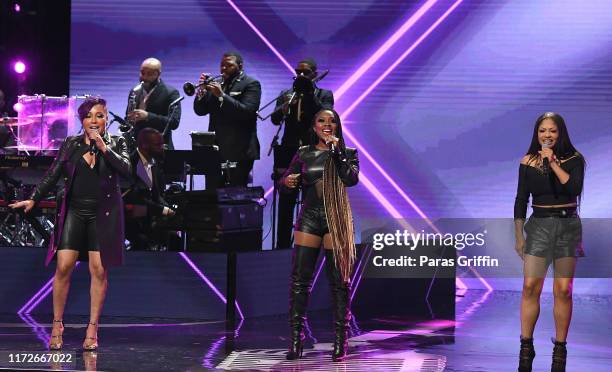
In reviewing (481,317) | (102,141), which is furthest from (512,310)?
(102,141)

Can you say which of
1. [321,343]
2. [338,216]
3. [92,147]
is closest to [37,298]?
[92,147]

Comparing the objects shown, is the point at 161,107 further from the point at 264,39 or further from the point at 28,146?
the point at 264,39

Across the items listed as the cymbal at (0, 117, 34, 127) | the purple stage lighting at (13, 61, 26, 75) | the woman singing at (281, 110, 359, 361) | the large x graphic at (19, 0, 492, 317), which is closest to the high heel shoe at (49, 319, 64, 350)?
the woman singing at (281, 110, 359, 361)

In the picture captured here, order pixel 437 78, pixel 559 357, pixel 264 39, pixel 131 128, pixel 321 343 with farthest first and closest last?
1. pixel 264 39
2. pixel 437 78
3. pixel 131 128
4. pixel 321 343
5. pixel 559 357

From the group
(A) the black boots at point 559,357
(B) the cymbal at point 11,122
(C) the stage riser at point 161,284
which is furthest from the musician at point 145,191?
(A) the black boots at point 559,357

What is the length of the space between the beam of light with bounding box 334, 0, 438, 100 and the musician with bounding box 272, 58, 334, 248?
1.58 m

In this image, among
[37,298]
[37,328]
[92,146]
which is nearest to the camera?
[92,146]

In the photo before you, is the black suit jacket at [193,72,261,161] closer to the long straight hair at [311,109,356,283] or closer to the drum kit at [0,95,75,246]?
the drum kit at [0,95,75,246]

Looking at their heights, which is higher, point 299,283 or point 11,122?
point 11,122

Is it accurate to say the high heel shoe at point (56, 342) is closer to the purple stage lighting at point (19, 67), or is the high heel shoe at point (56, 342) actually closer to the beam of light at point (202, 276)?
the beam of light at point (202, 276)

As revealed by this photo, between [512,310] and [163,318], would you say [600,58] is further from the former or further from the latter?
[163,318]

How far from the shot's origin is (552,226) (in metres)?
6.18

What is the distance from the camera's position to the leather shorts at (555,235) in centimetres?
617

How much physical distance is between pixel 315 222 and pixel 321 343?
1208 millimetres
